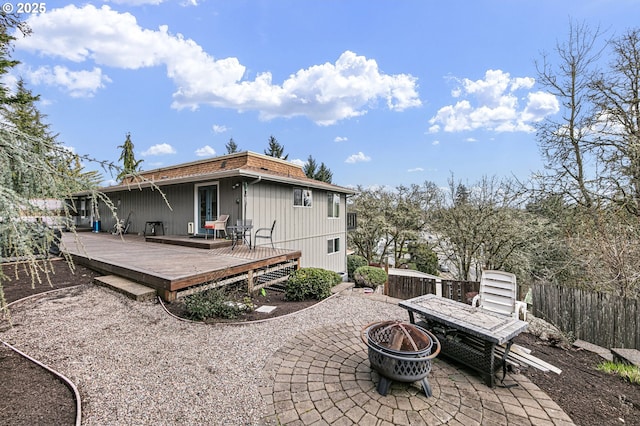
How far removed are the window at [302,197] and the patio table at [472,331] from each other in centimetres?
762

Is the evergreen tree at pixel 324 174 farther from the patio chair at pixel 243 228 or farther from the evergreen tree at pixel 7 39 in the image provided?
the evergreen tree at pixel 7 39

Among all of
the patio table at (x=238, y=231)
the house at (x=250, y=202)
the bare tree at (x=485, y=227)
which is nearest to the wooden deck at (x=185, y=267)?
the patio table at (x=238, y=231)

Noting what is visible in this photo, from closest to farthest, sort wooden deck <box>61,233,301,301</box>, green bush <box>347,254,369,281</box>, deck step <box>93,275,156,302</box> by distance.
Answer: deck step <box>93,275,156,302</box> < wooden deck <box>61,233,301,301</box> < green bush <box>347,254,369,281</box>

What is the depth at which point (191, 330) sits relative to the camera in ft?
12.2

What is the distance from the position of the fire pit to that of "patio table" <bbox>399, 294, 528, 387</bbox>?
1.23 feet

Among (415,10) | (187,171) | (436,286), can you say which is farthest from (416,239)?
(187,171)

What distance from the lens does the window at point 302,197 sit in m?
10.6

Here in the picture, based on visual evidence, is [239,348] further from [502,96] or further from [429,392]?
[502,96]

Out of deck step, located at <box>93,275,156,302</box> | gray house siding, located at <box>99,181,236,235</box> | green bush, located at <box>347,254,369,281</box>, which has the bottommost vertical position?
green bush, located at <box>347,254,369,281</box>

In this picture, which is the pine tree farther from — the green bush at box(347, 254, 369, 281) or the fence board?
the fence board

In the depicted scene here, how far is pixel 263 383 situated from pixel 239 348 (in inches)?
30.3

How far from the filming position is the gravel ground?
2.24 m

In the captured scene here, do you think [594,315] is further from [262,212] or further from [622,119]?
[262,212]

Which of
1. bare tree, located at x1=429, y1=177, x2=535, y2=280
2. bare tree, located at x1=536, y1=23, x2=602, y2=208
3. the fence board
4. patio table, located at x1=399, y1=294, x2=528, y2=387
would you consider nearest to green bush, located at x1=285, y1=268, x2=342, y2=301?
patio table, located at x1=399, y1=294, x2=528, y2=387
